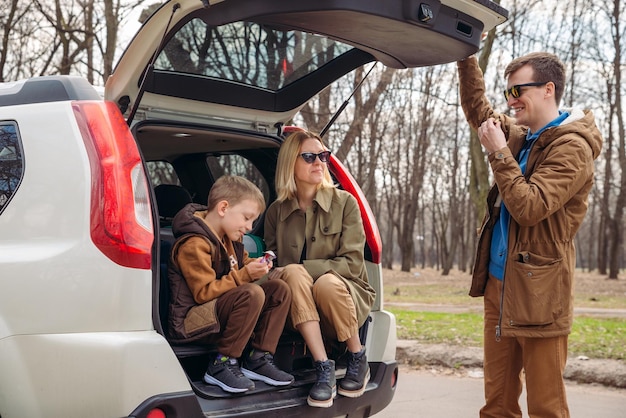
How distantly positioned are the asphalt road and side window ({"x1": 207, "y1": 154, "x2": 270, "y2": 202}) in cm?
176

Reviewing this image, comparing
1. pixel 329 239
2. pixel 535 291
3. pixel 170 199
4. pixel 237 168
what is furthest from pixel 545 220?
pixel 170 199

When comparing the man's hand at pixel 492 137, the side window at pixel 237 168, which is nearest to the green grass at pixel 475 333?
the side window at pixel 237 168

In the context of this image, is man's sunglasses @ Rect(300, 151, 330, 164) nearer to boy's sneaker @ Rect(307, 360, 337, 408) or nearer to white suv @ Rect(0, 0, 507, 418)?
white suv @ Rect(0, 0, 507, 418)

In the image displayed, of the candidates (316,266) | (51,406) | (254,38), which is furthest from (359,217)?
(51,406)

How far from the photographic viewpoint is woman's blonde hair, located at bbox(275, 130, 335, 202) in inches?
150

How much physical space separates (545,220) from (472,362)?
3.27 metres

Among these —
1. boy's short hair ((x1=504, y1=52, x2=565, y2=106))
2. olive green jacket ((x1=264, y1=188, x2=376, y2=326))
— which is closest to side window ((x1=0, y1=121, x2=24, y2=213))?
olive green jacket ((x1=264, y1=188, x2=376, y2=326))

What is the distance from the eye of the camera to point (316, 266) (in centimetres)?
350

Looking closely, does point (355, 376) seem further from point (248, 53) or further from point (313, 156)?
point (248, 53)

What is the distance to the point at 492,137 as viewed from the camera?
338 cm

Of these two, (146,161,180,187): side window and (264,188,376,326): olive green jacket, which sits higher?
(146,161,180,187): side window

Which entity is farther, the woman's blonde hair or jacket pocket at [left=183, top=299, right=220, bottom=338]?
the woman's blonde hair

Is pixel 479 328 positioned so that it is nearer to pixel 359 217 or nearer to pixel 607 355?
pixel 607 355

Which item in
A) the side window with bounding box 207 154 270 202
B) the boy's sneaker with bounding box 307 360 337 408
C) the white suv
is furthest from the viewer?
the side window with bounding box 207 154 270 202
